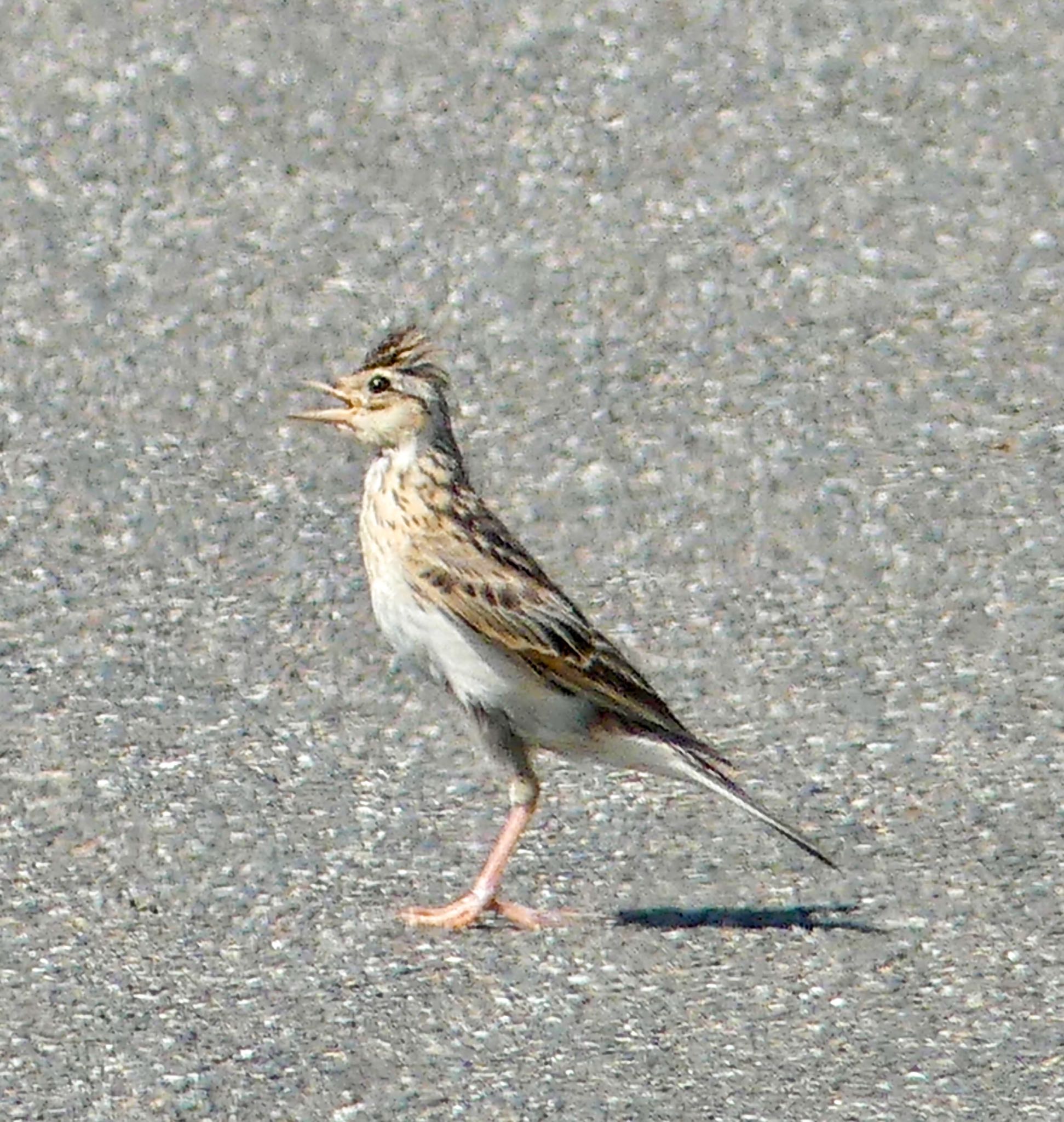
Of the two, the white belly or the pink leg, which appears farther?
the white belly

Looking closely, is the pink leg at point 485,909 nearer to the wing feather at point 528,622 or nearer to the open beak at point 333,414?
the wing feather at point 528,622

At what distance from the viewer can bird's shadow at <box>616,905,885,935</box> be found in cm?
812

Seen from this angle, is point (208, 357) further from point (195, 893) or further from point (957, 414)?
point (195, 893)

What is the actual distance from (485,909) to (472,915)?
0.05 m

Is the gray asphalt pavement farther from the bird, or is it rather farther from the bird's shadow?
the bird

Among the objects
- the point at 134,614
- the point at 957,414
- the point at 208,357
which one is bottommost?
the point at 134,614

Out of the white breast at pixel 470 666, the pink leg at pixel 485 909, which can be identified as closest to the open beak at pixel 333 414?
the white breast at pixel 470 666

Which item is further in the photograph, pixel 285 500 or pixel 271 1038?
pixel 285 500

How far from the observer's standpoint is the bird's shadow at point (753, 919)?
812 cm

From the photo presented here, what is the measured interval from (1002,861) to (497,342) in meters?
4.05

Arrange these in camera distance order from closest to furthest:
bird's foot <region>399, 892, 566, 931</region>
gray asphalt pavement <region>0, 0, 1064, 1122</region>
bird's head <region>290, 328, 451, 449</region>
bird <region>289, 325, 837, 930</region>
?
gray asphalt pavement <region>0, 0, 1064, 1122</region>, bird's foot <region>399, 892, 566, 931</region>, bird <region>289, 325, 837, 930</region>, bird's head <region>290, 328, 451, 449</region>

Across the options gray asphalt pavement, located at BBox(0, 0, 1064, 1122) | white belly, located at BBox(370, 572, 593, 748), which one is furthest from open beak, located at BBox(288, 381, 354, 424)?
gray asphalt pavement, located at BBox(0, 0, 1064, 1122)

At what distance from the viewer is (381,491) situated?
336 inches

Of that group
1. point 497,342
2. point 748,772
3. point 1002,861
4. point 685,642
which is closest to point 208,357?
point 497,342
